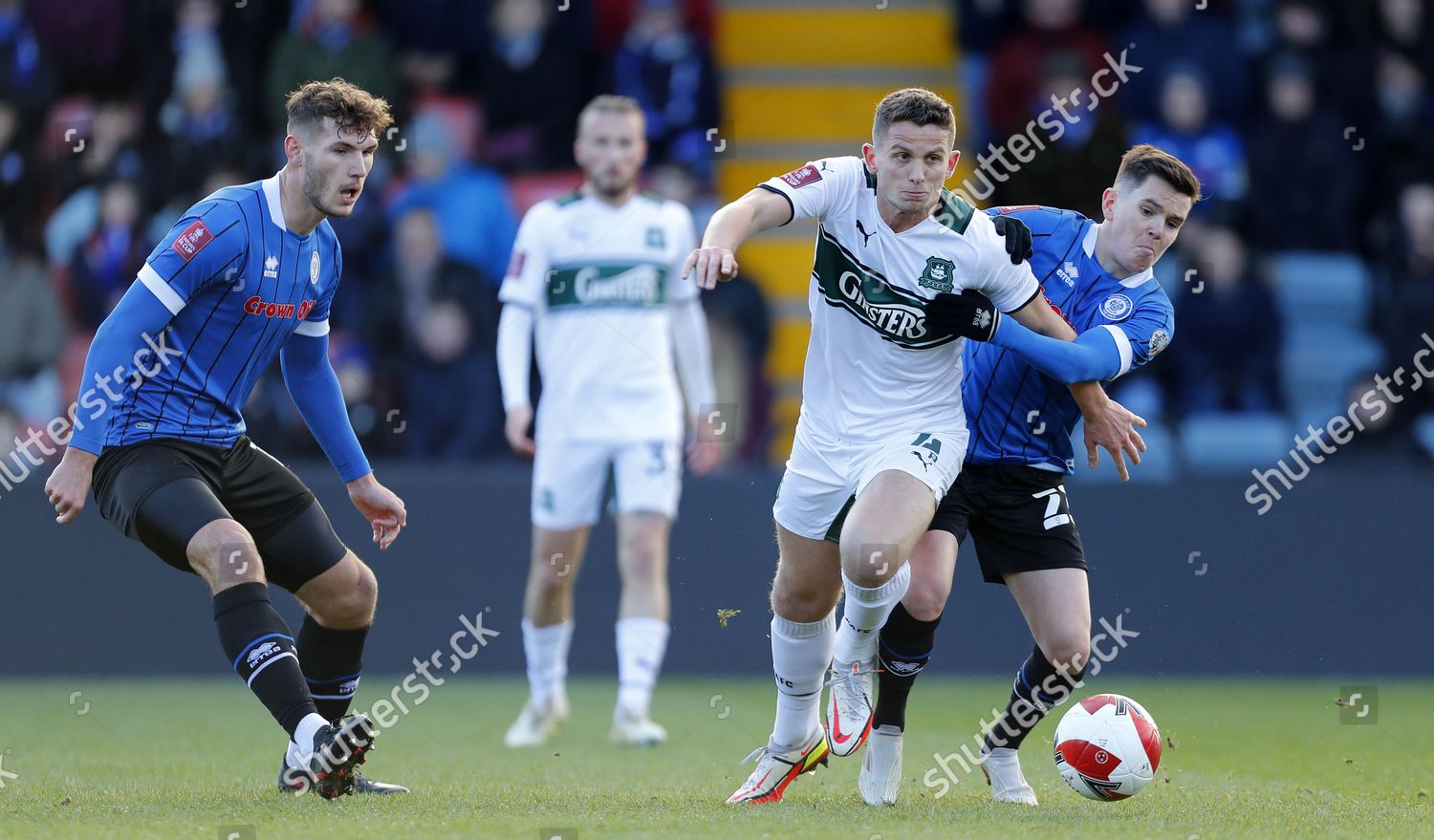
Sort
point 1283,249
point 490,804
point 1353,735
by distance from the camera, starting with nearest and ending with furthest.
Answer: point 490,804
point 1353,735
point 1283,249

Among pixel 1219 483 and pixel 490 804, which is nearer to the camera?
pixel 490 804

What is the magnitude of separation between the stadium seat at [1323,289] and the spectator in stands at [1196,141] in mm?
Answer: 667

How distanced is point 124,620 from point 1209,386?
263 inches

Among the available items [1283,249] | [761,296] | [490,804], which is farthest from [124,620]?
[1283,249]

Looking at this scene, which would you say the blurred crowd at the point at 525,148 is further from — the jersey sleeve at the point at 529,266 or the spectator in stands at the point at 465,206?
the jersey sleeve at the point at 529,266

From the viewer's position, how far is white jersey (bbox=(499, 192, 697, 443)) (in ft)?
27.2

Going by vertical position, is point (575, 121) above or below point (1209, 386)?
above

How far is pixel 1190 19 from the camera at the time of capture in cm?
1299

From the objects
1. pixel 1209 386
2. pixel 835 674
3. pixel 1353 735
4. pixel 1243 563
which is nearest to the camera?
pixel 835 674

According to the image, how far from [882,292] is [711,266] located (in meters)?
0.94

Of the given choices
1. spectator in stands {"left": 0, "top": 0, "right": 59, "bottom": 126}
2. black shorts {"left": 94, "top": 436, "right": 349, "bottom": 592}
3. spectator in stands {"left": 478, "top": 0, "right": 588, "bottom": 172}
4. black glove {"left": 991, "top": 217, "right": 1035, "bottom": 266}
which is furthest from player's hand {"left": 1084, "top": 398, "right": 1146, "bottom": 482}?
spectator in stands {"left": 0, "top": 0, "right": 59, "bottom": 126}

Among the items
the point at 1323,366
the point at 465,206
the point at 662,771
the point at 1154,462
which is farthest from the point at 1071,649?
the point at 1323,366

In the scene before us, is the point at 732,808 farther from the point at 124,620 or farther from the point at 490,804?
the point at 124,620

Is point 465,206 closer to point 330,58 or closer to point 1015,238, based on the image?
point 330,58
